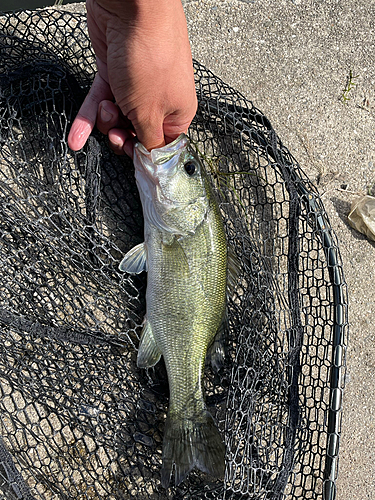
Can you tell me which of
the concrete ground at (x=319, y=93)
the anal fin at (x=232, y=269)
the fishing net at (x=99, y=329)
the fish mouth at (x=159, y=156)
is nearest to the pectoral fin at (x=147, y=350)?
the fishing net at (x=99, y=329)

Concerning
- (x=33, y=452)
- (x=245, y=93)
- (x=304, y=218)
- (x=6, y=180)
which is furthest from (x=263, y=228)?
(x=33, y=452)

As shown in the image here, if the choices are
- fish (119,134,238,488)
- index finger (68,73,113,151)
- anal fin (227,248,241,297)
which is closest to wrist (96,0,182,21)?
index finger (68,73,113,151)

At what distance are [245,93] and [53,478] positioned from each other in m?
2.58

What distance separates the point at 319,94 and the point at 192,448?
7.96ft

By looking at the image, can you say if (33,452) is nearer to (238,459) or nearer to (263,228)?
(238,459)

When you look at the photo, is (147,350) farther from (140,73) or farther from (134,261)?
(140,73)

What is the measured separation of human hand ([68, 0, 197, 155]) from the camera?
186 centimetres

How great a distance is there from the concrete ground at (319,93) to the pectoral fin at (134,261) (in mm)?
1370

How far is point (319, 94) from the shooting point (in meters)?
3.06

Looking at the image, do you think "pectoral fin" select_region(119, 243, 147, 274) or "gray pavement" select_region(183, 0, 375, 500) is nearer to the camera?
"pectoral fin" select_region(119, 243, 147, 274)

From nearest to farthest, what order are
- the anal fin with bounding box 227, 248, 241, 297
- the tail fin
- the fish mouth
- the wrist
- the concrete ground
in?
the wrist, the tail fin, the fish mouth, the anal fin with bounding box 227, 248, 241, 297, the concrete ground

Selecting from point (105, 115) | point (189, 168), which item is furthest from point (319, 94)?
point (105, 115)

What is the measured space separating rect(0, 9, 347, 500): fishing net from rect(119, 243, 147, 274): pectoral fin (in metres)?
0.08

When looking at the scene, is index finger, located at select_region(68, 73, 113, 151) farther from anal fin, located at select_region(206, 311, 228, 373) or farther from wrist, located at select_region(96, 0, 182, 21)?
anal fin, located at select_region(206, 311, 228, 373)
